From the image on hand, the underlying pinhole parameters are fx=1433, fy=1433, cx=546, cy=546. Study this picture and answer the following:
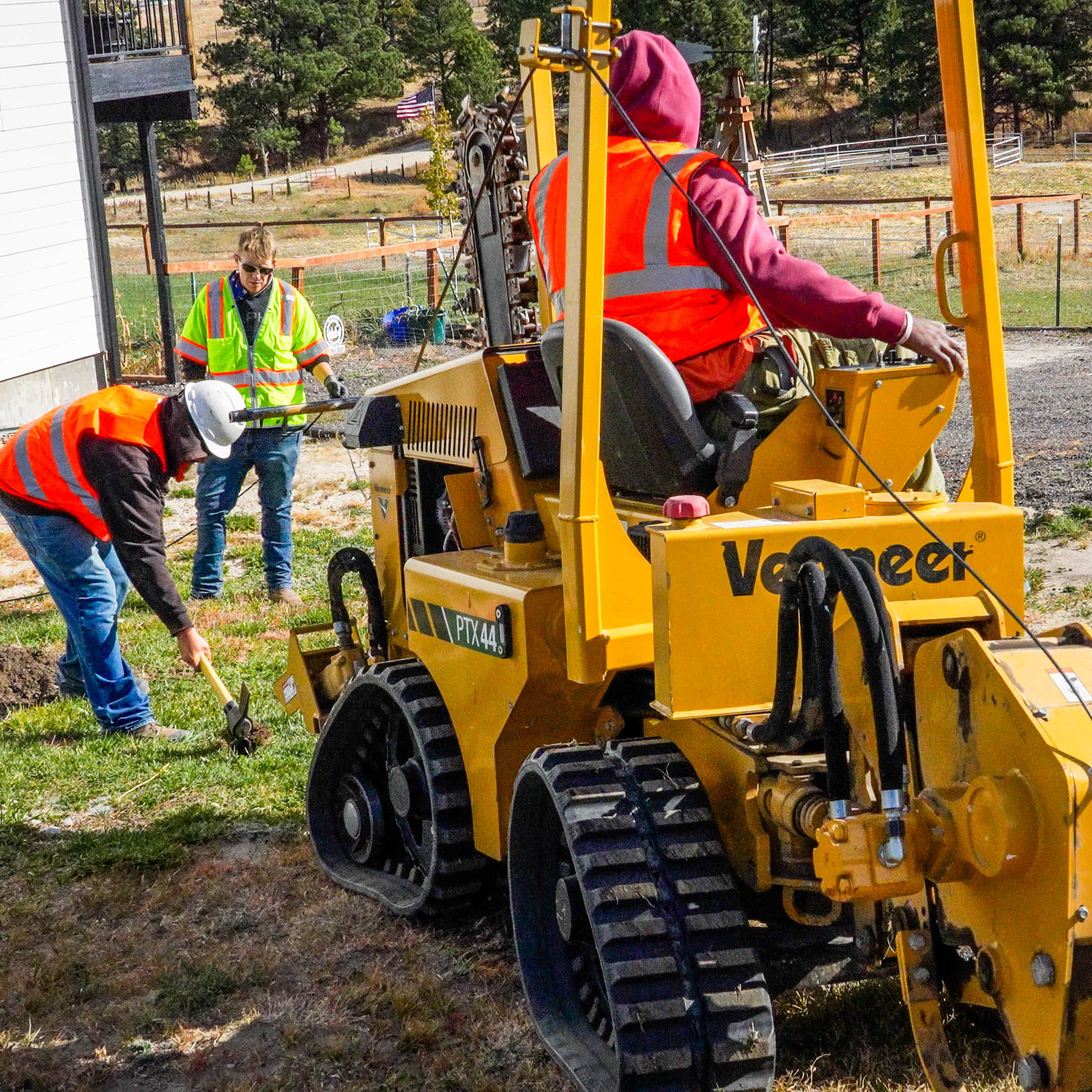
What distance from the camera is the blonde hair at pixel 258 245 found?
8578 millimetres

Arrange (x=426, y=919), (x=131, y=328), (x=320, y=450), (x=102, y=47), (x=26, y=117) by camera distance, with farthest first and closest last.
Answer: (x=131, y=328) < (x=102, y=47) < (x=26, y=117) < (x=320, y=450) < (x=426, y=919)

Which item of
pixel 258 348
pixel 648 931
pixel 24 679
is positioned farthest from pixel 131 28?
pixel 648 931

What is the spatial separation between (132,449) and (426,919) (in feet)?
8.29

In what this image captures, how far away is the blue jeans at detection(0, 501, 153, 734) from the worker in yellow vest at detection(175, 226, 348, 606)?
6.68 feet

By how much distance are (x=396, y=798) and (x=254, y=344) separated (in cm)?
491

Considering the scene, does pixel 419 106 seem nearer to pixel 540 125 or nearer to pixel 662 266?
pixel 540 125

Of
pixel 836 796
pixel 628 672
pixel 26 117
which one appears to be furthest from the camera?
pixel 26 117

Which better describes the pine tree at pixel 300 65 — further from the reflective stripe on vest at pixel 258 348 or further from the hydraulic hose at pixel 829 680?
the hydraulic hose at pixel 829 680

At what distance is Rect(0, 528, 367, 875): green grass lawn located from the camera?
555 cm

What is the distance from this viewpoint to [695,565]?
10.3 feet

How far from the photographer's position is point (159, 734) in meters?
6.67

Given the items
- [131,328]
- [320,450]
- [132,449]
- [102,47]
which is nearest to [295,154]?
[131,328]

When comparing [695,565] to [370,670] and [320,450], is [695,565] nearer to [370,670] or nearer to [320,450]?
[370,670]

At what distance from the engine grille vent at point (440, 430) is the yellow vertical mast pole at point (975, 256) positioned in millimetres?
1487
